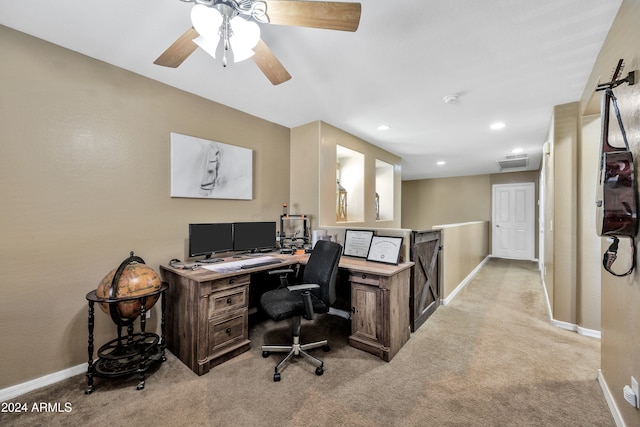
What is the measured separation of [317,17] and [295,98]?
1536 millimetres

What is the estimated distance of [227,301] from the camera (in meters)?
2.22

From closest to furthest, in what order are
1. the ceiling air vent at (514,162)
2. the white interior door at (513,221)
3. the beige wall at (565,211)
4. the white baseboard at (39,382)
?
the white baseboard at (39,382)
the beige wall at (565,211)
the ceiling air vent at (514,162)
the white interior door at (513,221)

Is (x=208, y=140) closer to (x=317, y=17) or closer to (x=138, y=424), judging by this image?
(x=317, y=17)

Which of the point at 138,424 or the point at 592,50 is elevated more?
the point at 592,50

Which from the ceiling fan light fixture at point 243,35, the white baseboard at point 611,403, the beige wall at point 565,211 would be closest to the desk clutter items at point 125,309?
the ceiling fan light fixture at point 243,35

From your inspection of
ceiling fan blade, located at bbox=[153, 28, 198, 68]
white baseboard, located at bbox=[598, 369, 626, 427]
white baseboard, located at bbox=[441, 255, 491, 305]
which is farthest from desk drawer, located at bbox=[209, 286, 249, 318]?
white baseboard, located at bbox=[441, 255, 491, 305]

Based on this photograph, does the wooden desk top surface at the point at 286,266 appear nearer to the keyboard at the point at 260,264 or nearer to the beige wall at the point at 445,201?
the keyboard at the point at 260,264

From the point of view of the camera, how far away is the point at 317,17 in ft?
4.35

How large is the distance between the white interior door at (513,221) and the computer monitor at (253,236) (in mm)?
6710

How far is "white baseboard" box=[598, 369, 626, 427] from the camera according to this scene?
4.99ft

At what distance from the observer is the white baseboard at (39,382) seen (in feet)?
5.84

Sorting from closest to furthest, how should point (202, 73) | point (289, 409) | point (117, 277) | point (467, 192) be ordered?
1. point (289, 409)
2. point (117, 277)
3. point (202, 73)
4. point (467, 192)

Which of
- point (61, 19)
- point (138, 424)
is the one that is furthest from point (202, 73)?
point (138, 424)

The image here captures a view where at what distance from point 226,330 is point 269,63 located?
6.94 feet
